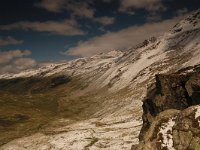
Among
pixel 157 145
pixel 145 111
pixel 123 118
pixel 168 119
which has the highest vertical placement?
pixel 123 118

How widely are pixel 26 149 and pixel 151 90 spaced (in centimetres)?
4590

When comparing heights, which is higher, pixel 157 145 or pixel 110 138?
pixel 110 138

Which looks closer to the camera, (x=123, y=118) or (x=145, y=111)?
(x=145, y=111)

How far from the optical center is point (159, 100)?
49.6m

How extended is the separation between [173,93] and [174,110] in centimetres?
1100

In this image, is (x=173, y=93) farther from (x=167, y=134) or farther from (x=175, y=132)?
(x=175, y=132)

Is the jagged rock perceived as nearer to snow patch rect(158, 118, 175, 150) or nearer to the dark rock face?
snow patch rect(158, 118, 175, 150)

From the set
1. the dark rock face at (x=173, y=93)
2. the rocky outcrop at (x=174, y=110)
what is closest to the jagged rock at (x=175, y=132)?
the rocky outcrop at (x=174, y=110)

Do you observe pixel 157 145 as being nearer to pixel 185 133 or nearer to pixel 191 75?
pixel 185 133

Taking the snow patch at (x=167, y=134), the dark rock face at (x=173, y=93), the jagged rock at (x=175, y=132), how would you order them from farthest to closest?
the dark rock face at (x=173, y=93) < the snow patch at (x=167, y=134) < the jagged rock at (x=175, y=132)

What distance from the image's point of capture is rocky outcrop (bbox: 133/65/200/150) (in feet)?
100

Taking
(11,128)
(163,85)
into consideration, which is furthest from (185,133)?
(11,128)

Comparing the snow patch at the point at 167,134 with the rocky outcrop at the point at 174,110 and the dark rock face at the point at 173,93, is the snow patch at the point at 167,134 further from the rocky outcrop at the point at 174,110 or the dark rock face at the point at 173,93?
the dark rock face at the point at 173,93

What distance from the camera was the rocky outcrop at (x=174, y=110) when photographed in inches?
1206
